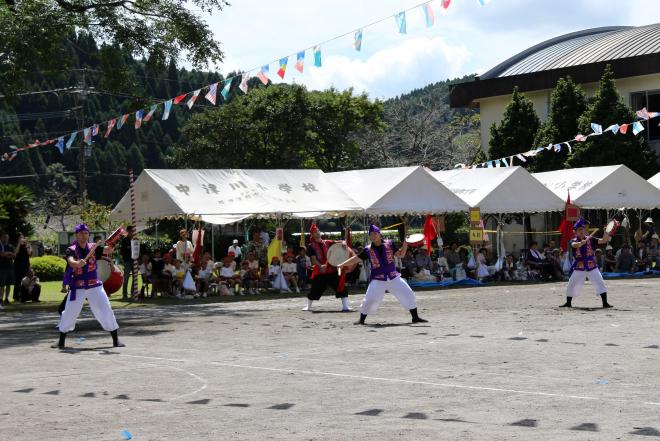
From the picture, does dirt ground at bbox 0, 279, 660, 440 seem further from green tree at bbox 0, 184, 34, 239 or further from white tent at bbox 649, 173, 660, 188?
white tent at bbox 649, 173, 660, 188

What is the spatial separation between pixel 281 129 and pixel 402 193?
2905 centimetres

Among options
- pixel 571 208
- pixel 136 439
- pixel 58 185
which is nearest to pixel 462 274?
pixel 571 208

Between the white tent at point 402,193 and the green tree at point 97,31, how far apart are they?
6.50 meters

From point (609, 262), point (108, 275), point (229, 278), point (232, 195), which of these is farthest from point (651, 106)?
point (108, 275)

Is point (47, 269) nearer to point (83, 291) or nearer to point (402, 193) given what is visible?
point (402, 193)

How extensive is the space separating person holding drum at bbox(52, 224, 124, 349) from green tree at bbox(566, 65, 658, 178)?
101ft

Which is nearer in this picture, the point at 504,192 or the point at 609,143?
the point at 504,192

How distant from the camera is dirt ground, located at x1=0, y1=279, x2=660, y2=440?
823 cm

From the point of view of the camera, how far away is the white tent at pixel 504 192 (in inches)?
1278

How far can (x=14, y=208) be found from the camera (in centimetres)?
2952

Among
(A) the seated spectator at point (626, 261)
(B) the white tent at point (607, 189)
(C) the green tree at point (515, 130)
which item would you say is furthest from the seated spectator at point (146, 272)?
(C) the green tree at point (515, 130)

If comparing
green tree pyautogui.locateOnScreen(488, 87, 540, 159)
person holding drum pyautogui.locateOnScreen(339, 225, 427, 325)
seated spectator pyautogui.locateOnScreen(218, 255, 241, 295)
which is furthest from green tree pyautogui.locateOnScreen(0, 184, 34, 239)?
green tree pyautogui.locateOnScreen(488, 87, 540, 159)

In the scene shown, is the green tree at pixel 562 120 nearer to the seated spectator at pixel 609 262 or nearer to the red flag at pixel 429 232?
the seated spectator at pixel 609 262

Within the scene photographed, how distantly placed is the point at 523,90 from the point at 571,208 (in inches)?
717
